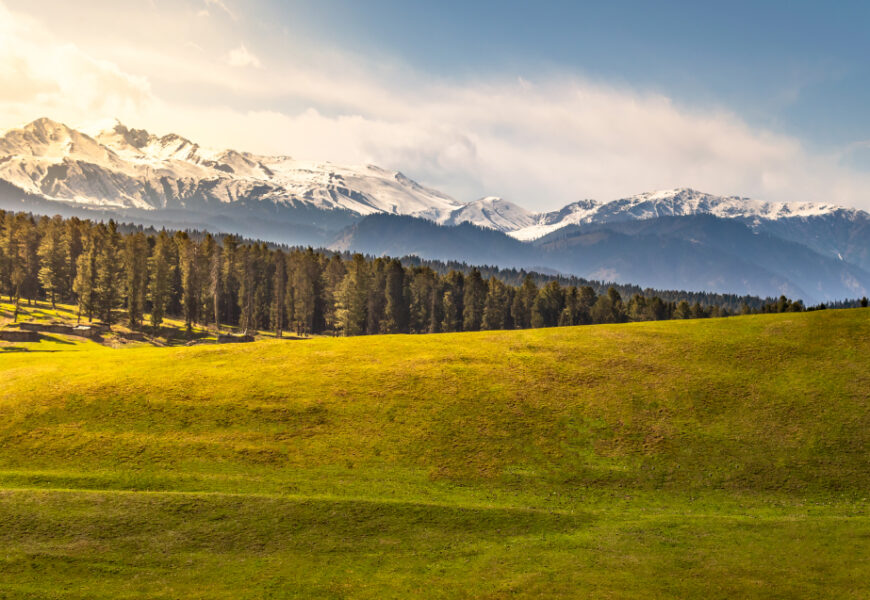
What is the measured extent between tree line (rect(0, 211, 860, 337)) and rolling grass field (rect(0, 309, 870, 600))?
8242 centimetres

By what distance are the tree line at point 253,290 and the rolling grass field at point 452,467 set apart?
8242 centimetres

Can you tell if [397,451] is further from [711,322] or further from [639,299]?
[639,299]

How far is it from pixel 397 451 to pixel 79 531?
21.9 metres

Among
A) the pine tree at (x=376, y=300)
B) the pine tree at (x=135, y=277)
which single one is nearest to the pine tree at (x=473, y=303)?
the pine tree at (x=376, y=300)

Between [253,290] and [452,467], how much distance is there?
5535 inches

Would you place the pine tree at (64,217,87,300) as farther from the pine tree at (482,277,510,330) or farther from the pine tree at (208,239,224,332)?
the pine tree at (482,277,510,330)

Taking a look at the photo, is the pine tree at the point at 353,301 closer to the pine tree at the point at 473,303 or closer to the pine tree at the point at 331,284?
the pine tree at the point at 331,284

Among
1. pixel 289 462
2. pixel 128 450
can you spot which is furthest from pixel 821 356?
pixel 128 450

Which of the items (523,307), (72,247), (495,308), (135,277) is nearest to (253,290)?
(135,277)

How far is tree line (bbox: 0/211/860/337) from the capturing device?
144 meters

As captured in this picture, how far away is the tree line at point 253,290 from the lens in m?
144

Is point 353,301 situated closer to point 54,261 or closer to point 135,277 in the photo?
point 135,277

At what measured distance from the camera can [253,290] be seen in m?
173

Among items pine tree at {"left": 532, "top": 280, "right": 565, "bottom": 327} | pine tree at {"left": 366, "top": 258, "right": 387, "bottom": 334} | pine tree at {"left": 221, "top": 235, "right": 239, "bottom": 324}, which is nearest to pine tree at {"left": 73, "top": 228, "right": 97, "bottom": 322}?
pine tree at {"left": 221, "top": 235, "right": 239, "bottom": 324}
